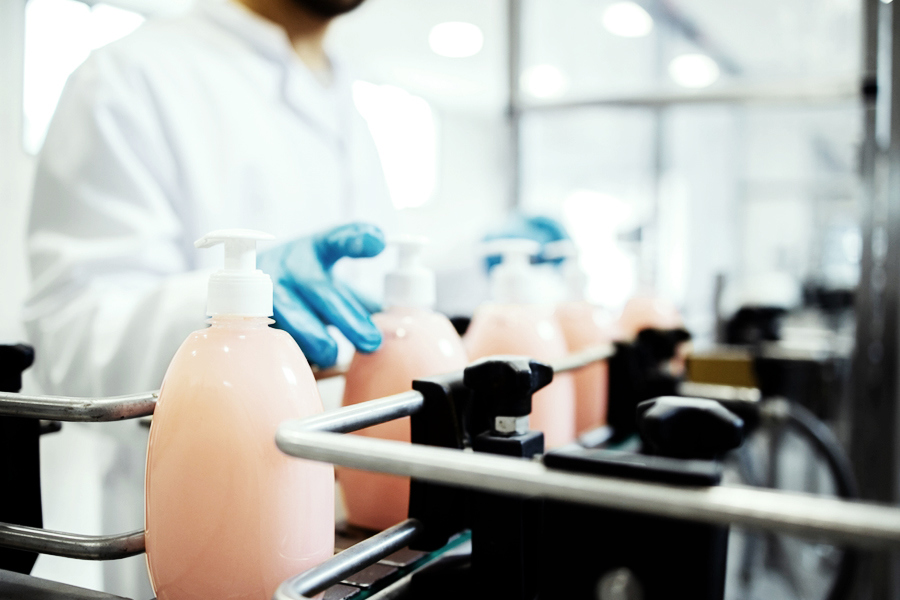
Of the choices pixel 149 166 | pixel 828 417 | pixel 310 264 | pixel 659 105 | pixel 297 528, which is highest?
pixel 659 105

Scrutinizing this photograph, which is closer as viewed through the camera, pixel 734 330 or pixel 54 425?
pixel 54 425

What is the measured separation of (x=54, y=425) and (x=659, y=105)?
3.03 ft

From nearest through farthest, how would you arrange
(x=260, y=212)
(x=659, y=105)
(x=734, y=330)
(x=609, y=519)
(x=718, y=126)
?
(x=609, y=519)
(x=260, y=212)
(x=659, y=105)
(x=734, y=330)
(x=718, y=126)

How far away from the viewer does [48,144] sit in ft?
2.01

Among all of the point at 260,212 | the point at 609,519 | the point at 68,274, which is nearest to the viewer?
the point at 609,519

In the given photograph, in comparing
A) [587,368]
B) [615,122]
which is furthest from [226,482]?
[615,122]

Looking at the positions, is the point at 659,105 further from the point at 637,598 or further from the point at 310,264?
the point at 637,598

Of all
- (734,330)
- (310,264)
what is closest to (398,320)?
(310,264)

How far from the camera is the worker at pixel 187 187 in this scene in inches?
16.7

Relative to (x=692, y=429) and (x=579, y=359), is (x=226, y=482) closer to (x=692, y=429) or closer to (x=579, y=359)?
(x=692, y=429)

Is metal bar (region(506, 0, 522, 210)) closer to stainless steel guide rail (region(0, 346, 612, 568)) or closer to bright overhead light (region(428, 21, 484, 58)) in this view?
bright overhead light (region(428, 21, 484, 58))

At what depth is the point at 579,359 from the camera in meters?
0.45

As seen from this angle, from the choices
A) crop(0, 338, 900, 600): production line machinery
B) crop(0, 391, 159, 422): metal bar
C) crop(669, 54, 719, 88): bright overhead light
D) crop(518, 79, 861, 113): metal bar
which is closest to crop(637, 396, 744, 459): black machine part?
crop(0, 338, 900, 600): production line machinery

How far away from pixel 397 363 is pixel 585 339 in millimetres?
277
